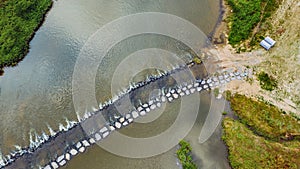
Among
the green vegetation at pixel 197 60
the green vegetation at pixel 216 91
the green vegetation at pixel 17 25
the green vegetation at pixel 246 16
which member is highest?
the green vegetation at pixel 17 25

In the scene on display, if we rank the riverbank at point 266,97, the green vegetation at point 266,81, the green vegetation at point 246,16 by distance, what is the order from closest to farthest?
the riverbank at point 266,97 → the green vegetation at point 266,81 → the green vegetation at point 246,16

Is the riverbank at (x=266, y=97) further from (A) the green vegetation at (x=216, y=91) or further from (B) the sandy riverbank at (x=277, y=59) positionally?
(A) the green vegetation at (x=216, y=91)

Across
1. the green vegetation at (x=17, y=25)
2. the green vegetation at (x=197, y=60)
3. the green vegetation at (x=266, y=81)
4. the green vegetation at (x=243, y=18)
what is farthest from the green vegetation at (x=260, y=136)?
the green vegetation at (x=17, y=25)

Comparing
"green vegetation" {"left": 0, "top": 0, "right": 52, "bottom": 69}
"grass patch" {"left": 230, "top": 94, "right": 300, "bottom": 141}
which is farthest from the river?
"grass patch" {"left": 230, "top": 94, "right": 300, "bottom": 141}

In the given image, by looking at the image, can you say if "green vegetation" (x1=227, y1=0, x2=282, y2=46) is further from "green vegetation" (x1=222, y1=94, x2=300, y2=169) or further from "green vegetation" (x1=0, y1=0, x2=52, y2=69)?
"green vegetation" (x1=0, y1=0, x2=52, y2=69)

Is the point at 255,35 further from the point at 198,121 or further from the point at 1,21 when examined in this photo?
the point at 1,21

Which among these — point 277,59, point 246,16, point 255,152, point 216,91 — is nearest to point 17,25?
point 216,91

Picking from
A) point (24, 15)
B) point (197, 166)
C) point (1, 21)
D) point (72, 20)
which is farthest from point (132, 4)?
point (197, 166)
